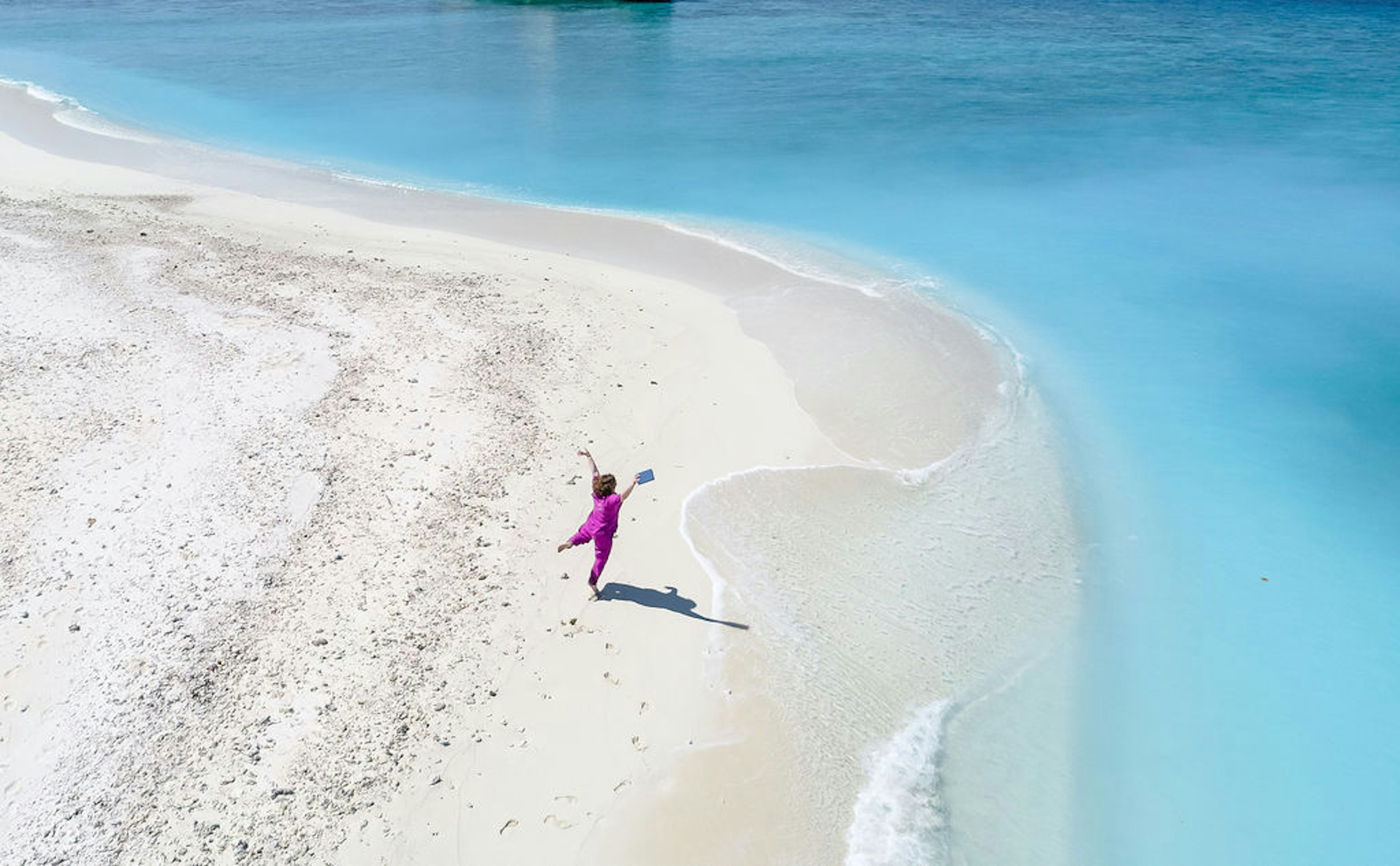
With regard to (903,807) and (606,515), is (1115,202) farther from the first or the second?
(903,807)

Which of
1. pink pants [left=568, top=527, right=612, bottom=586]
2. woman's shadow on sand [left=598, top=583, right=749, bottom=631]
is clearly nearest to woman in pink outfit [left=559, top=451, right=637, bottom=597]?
pink pants [left=568, top=527, right=612, bottom=586]

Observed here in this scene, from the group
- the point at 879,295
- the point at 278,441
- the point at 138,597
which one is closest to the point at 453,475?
the point at 278,441

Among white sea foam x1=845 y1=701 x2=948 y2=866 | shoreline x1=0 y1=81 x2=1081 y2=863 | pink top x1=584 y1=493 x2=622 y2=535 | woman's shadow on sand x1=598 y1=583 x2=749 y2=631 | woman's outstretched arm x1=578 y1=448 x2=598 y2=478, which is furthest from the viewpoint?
woman's shadow on sand x1=598 y1=583 x2=749 y2=631

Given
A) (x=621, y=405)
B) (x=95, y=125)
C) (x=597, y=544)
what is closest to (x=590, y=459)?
(x=597, y=544)

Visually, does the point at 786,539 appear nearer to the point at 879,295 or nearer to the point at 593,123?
the point at 879,295

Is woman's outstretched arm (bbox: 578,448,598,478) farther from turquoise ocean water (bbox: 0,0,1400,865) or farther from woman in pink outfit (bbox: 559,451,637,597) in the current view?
turquoise ocean water (bbox: 0,0,1400,865)
